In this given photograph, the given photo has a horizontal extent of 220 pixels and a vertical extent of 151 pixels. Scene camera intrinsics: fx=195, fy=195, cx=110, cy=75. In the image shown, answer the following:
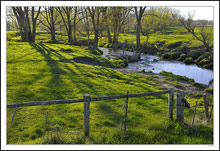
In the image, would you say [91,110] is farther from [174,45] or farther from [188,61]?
[174,45]

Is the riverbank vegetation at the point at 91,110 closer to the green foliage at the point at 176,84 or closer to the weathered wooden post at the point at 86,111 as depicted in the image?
the green foliage at the point at 176,84

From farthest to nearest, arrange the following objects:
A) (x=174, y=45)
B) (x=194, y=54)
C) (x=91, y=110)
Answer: (x=174, y=45)
(x=194, y=54)
(x=91, y=110)

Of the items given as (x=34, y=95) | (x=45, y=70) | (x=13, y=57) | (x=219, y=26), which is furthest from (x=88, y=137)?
(x=13, y=57)

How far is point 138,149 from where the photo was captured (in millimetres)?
5945

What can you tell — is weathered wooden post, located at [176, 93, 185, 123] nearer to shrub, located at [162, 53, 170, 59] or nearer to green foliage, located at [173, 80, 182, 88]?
green foliage, located at [173, 80, 182, 88]

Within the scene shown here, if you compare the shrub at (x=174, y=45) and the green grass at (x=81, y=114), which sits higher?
the shrub at (x=174, y=45)

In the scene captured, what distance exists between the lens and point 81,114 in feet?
30.1

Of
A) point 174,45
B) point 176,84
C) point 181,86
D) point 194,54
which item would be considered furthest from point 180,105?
point 174,45

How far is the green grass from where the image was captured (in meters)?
6.49

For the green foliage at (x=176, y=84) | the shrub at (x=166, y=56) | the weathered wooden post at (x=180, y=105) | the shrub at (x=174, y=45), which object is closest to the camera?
the weathered wooden post at (x=180, y=105)

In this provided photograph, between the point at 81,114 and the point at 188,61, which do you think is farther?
the point at 188,61

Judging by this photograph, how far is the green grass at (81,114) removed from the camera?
6492 millimetres

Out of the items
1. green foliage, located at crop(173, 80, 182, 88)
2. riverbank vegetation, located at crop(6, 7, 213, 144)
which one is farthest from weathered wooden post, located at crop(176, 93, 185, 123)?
green foliage, located at crop(173, 80, 182, 88)

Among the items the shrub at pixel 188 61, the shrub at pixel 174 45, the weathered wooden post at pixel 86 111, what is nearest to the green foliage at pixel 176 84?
the weathered wooden post at pixel 86 111
